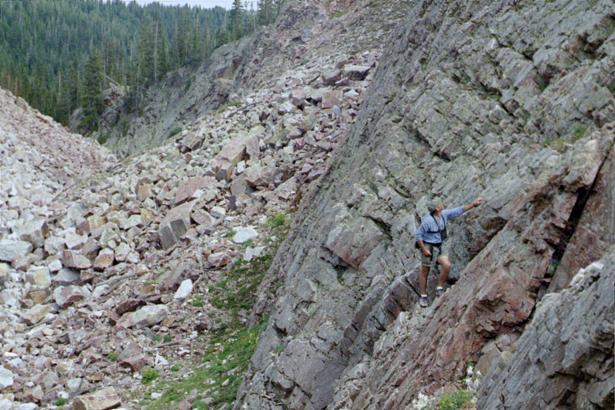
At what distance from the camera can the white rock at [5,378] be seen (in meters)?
17.7

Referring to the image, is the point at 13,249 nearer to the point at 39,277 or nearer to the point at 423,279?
the point at 39,277

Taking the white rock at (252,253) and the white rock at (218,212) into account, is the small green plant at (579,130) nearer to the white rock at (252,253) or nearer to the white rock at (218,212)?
the white rock at (252,253)

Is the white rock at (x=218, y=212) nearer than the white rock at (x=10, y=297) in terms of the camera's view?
No

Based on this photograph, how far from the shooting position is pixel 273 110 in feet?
97.1

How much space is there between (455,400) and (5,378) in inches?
575

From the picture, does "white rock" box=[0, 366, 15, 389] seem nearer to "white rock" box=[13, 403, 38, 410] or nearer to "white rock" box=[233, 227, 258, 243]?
"white rock" box=[13, 403, 38, 410]

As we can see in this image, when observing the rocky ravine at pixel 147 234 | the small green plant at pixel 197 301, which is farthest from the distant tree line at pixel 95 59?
the small green plant at pixel 197 301

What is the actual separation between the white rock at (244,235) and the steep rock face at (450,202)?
470 cm

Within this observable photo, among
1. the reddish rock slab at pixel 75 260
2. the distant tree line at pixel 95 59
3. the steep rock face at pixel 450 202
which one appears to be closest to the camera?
the steep rock face at pixel 450 202

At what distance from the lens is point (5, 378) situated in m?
17.9

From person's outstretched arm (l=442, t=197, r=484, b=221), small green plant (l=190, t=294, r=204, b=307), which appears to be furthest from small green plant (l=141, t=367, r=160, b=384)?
person's outstretched arm (l=442, t=197, r=484, b=221)

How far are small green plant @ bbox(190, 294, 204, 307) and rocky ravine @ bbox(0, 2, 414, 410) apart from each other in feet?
0.42

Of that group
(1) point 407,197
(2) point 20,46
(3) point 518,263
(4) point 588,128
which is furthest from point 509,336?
(2) point 20,46

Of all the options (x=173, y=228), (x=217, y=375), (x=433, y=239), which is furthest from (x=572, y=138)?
(x=173, y=228)
